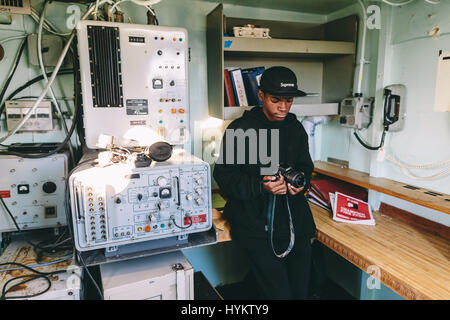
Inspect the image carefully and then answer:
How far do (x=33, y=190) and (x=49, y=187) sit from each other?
0.08m

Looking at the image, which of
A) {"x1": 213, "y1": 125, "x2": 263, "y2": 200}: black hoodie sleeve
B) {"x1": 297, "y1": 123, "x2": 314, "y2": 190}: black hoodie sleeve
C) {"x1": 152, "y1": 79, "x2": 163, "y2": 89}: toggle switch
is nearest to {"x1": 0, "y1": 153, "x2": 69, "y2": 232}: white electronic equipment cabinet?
{"x1": 152, "y1": 79, "x2": 163, "y2": 89}: toggle switch

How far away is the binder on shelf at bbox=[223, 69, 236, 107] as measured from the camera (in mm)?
2162

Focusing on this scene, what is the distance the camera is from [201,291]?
1959 mm

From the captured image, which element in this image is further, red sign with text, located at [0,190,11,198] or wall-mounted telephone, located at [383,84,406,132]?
wall-mounted telephone, located at [383,84,406,132]

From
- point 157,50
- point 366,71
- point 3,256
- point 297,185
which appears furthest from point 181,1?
point 3,256

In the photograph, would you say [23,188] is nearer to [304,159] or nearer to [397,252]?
[304,159]

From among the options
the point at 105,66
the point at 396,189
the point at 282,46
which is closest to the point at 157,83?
the point at 105,66

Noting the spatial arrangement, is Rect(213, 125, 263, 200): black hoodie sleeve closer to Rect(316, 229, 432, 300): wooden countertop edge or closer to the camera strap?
the camera strap

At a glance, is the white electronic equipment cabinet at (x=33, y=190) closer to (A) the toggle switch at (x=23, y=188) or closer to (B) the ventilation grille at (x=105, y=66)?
(A) the toggle switch at (x=23, y=188)

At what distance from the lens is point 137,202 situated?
1381 millimetres

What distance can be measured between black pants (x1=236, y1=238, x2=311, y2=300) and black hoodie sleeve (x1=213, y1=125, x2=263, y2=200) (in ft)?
0.83

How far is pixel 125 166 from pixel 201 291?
1.00m

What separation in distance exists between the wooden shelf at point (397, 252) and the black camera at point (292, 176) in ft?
1.23

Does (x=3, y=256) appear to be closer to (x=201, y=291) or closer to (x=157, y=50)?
(x=201, y=291)
